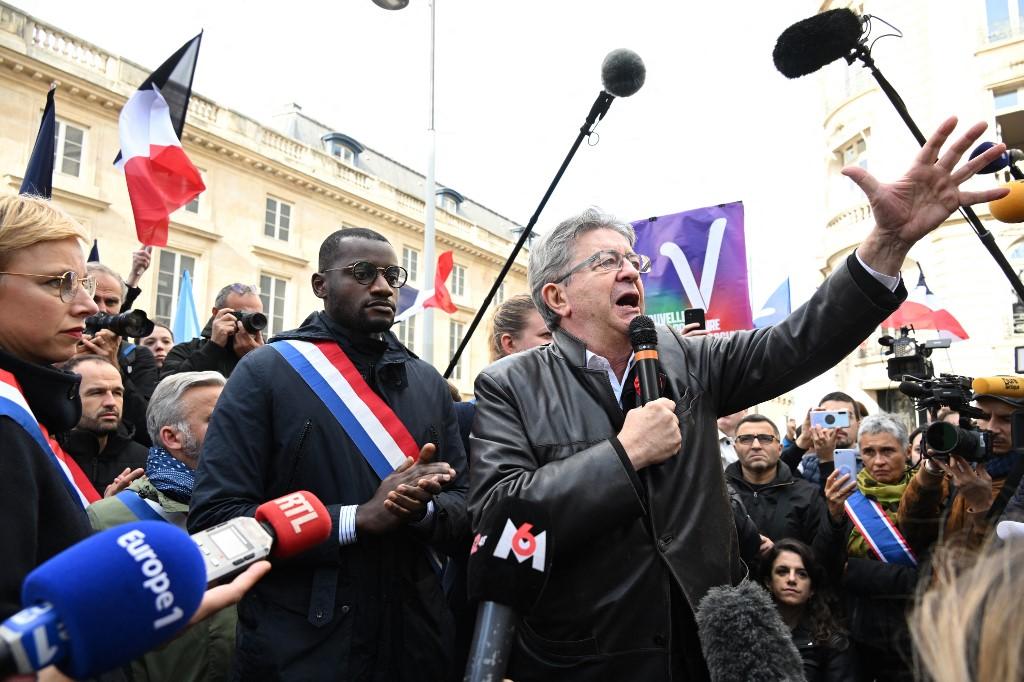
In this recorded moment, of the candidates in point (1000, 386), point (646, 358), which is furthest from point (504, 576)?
point (1000, 386)

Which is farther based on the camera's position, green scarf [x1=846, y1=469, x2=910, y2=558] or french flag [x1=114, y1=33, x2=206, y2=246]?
french flag [x1=114, y1=33, x2=206, y2=246]

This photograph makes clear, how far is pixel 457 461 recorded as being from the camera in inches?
116

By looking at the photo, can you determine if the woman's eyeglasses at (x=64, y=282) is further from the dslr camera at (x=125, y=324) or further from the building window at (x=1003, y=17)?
the building window at (x=1003, y=17)

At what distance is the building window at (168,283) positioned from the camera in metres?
21.3

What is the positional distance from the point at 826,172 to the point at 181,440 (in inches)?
1031

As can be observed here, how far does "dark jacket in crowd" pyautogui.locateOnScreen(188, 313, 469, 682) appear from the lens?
237cm

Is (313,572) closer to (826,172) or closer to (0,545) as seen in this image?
(0,545)

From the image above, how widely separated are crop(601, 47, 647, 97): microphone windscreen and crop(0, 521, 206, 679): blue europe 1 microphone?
3721 mm

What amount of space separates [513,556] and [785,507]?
377 cm

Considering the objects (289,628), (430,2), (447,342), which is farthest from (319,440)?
(447,342)

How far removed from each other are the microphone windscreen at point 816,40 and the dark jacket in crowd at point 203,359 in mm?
3494

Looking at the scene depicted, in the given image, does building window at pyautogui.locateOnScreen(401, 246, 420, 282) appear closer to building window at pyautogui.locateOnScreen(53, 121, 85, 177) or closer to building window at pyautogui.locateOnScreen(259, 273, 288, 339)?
building window at pyautogui.locateOnScreen(259, 273, 288, 339)

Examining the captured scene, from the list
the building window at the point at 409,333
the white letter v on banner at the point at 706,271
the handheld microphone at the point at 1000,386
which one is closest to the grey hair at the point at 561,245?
the handheld microphone at the point at 1000,386

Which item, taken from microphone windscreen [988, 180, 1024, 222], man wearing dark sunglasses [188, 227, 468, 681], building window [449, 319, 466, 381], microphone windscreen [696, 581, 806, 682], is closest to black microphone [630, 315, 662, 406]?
man wearing dark sunglasses [188, 227, 468, 681]
